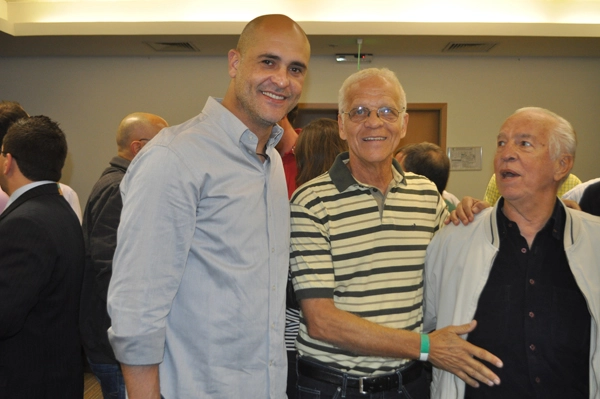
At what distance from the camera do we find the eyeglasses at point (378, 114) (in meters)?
1.81

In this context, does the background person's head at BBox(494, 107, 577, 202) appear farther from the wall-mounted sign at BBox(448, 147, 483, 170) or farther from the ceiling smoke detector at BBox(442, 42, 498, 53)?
the wall-mounted sign at BBox(448, 147, 483, 170)

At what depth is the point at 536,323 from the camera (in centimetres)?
164

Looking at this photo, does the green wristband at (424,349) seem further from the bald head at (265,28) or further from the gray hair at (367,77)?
Result: the bald head at (265,28)

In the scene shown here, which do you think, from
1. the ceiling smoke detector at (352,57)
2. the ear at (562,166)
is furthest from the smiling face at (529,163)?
the ceiling smoke detector at (352,57)

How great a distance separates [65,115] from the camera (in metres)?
6.48

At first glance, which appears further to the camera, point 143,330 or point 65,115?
point 65,115

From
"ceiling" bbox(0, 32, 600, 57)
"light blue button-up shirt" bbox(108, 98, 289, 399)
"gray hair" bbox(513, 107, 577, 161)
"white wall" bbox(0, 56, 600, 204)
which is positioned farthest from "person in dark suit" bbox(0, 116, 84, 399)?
"white wall" bbox(0, 56, 600, 204)

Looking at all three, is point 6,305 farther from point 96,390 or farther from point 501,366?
point 96,390

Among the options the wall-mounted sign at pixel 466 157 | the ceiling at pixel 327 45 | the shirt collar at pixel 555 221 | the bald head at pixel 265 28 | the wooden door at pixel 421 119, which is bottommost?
the shirt collar at pixel 555 221

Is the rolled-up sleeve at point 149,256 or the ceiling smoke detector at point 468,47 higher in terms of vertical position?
the ceiling smoke detector at point 468,47

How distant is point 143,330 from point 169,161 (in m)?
0.40

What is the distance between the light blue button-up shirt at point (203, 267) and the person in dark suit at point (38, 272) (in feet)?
2.34

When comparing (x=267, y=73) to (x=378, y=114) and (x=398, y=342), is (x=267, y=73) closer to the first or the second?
(x=378, y=114)

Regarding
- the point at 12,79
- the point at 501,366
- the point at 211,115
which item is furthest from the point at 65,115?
the point at 501,366
